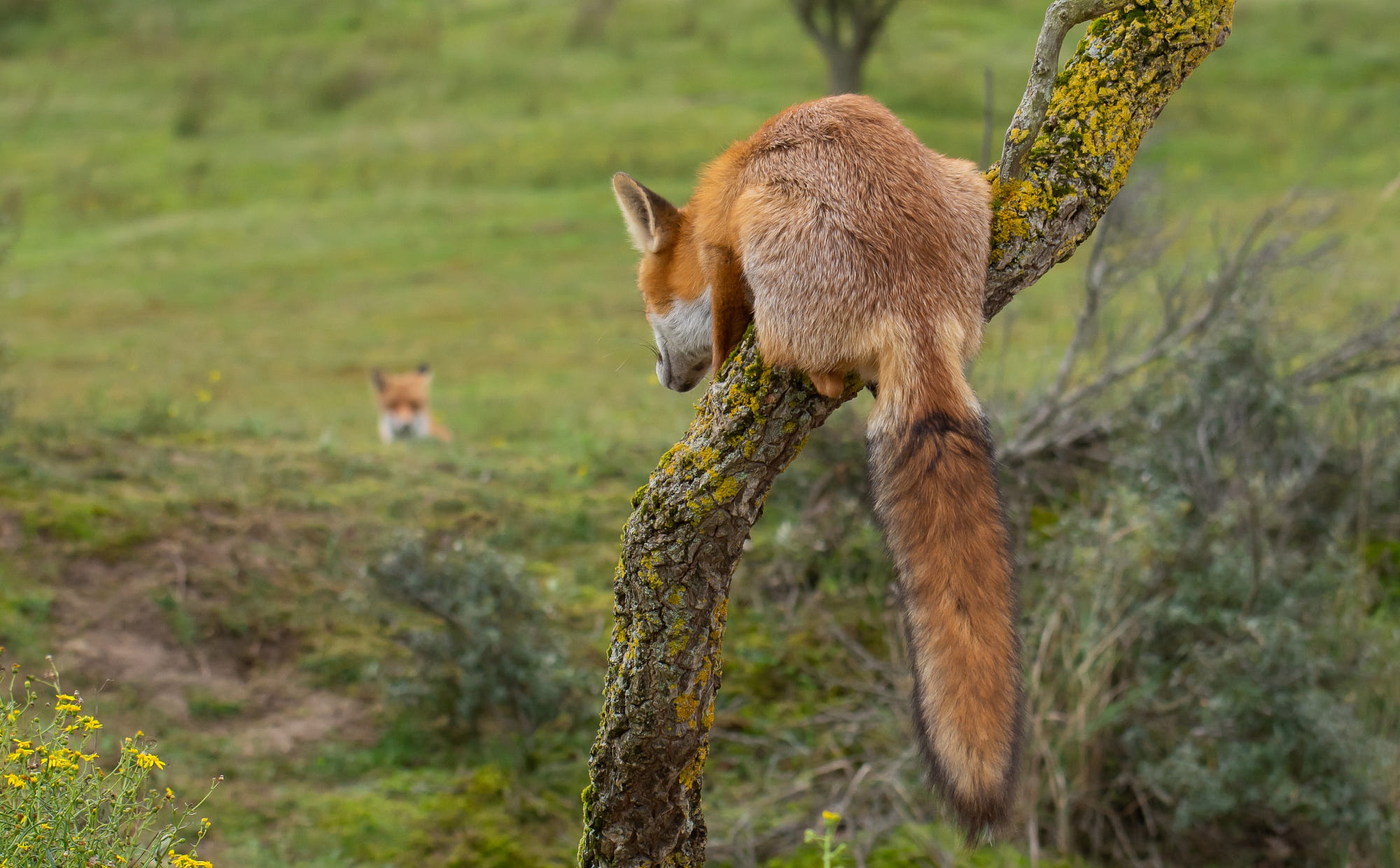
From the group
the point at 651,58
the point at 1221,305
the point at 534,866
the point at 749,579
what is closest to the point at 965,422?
the point at 534,866

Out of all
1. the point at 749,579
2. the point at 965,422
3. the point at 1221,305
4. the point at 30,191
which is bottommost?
the point at 30,191

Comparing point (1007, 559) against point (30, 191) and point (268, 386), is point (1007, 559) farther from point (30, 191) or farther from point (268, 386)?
point (30, 191)

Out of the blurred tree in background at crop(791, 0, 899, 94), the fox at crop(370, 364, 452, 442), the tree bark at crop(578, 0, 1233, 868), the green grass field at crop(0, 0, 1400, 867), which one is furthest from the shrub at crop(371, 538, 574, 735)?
the blurred tree in background at crop(791, 0, 899, 94)

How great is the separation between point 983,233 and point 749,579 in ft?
15.6

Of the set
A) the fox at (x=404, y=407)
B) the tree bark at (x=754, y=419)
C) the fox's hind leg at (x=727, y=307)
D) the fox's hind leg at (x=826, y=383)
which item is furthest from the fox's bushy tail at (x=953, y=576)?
the fox at (x=404, y=407)

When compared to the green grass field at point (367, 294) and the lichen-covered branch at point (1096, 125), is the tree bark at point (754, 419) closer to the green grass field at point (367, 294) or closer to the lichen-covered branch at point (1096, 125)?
the lichen-covered branch at point (1096, 125)

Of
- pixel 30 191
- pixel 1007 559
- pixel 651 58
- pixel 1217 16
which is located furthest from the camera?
pixel 651 58

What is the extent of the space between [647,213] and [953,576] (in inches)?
76.2

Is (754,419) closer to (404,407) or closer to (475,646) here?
(475,646)

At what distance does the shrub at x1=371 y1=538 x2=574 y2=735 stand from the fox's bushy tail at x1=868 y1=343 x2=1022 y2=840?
11.9ft

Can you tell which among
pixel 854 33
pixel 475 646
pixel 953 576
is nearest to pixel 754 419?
pixel 953 576

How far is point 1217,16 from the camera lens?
3.33 metres

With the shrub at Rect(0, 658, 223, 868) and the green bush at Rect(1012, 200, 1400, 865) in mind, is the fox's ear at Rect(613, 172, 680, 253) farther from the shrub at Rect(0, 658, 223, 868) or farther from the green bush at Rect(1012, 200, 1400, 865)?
the green bush at Rect(1012, 200, 1400, 865)

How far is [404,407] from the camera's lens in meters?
11.7
